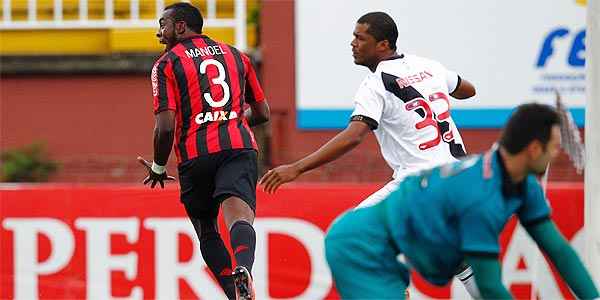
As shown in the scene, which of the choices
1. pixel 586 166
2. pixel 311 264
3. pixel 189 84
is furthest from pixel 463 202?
pixel 311 264

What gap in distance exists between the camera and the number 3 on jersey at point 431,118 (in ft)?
23.1

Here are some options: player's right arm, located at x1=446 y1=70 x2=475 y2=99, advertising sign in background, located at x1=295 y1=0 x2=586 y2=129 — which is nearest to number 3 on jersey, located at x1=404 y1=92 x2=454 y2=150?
player's right arm, located at x1=446 y1=70 x2=475 y2=99

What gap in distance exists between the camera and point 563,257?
5.13m

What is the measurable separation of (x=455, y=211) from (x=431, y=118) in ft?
7.79

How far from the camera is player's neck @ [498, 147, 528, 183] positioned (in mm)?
4715

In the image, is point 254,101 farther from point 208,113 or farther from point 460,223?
point 460,223

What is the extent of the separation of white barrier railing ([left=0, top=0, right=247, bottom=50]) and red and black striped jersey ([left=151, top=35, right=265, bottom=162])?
7837 millimetres

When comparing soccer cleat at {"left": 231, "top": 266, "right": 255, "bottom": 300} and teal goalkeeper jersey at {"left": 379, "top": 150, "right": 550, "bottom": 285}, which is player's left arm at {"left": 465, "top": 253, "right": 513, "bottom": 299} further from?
soccer cleat at {"left": 231, "top": 266, "right": 255, "bottom": 300}

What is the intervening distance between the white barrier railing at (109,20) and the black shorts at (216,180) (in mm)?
7871

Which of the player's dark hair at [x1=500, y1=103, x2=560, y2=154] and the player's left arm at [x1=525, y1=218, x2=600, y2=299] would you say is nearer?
the player's dark hair at [x1=500, y1=103, x2=560, y2=154]

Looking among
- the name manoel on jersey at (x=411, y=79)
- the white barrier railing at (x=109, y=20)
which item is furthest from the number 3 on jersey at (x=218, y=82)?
the white barrier railing at (x=109, y=20)

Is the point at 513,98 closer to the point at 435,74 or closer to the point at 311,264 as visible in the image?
the point at 311,264

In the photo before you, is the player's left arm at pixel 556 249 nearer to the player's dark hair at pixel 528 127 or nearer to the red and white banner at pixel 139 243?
the player's dark hair at pixel 528 127

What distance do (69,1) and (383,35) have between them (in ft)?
31.3
